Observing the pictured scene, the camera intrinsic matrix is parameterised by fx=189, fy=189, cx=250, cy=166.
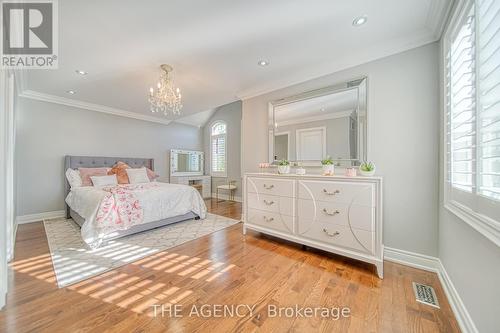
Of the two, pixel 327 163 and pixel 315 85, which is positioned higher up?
pixel 315 85

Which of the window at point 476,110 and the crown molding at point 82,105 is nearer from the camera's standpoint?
the window at point 476,110

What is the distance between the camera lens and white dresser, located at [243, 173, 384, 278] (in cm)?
183

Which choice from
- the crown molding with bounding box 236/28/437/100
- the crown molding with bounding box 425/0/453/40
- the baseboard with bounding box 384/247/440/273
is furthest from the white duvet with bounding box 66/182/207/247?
the crown molding with bounding box 425/0/453/40

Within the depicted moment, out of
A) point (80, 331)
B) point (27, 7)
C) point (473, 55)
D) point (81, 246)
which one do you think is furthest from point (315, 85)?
point (81, 246)

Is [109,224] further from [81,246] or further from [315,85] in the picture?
[315,85]

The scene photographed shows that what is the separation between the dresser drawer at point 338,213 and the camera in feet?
6.07

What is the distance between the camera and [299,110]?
2.84 metres

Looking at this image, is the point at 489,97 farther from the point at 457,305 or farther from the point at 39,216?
the point at 39,216

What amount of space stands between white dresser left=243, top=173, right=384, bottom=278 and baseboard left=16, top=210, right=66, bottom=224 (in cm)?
392

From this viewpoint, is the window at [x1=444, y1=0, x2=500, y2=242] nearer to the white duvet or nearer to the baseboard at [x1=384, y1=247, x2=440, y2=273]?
the baseboard at [x1=384, y1=247, x2=440, y2=273]

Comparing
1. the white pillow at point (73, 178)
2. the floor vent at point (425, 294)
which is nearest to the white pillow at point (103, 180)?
the white pillow at point (73, 178)

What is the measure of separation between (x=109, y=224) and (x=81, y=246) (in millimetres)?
425

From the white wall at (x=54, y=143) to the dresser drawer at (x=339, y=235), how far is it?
466 centimetres

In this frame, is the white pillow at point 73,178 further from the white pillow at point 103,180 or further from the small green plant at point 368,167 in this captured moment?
the small green plant at point 368,167
